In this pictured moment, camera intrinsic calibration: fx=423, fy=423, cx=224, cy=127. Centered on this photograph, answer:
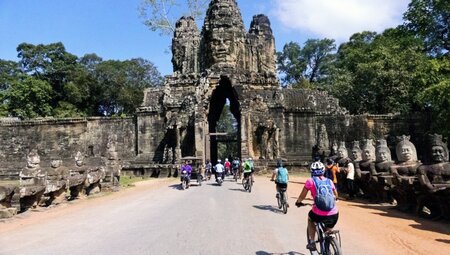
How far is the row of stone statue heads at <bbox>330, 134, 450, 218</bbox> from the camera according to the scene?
925 centimetres

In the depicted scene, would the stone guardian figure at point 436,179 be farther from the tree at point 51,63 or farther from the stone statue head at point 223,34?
the tree at point 51,63

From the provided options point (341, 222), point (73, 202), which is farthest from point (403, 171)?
point (73, 202)

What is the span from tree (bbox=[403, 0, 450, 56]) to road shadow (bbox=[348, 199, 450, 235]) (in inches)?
692

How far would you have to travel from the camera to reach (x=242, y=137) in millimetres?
27625

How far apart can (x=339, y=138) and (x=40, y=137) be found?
74.8 ft

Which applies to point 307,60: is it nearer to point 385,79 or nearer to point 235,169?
point 385,79

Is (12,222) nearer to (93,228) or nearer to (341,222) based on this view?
(93,228)

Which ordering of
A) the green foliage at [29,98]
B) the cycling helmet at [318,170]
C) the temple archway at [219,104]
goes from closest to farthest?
1. the cycling helmet at [318,170]
2. the temple archway at [219,104]
3. the green foliage at [29,98]

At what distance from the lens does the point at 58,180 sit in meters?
12.9

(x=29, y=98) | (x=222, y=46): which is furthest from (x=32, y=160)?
(x=29, y=98)

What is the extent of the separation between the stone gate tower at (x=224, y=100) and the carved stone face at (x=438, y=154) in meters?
17.8

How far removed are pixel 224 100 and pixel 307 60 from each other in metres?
27.6

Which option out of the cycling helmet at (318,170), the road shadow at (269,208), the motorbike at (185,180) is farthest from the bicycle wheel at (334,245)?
the motorbike at (185,180)

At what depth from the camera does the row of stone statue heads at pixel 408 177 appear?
925cm
